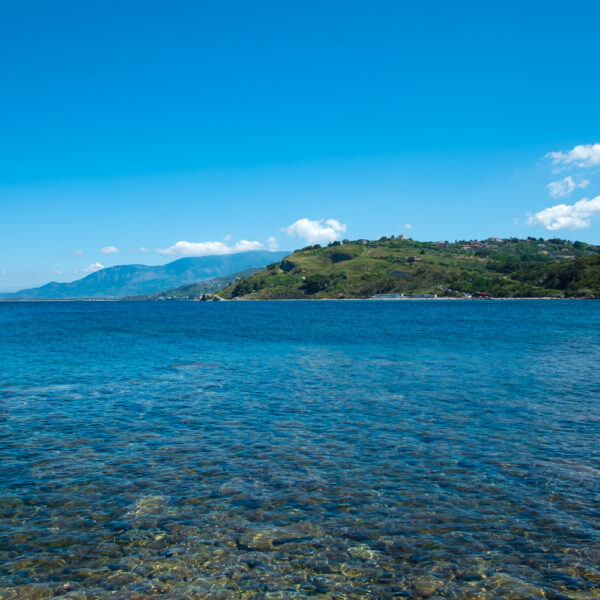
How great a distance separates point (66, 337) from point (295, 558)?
91.0m

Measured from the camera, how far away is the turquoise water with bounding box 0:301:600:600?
44.1ft

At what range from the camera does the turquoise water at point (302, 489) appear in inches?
529

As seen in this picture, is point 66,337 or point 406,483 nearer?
point 406,483

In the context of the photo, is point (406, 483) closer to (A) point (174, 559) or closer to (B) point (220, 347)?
(A) point (174, 559)

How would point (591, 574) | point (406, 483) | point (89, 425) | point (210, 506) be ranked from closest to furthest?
point (591, 574), point (210, 506), point (406, 483), point (89, 425)

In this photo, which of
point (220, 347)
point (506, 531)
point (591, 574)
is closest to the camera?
point (591, 574)

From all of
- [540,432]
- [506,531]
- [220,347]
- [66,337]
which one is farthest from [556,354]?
[66,337]

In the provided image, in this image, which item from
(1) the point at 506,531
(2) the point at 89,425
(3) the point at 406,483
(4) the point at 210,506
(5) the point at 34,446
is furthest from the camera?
(2) the point at 89,425

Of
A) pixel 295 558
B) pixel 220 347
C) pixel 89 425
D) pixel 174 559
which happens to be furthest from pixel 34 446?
pixel 220 347

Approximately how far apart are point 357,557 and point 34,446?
18.8 m

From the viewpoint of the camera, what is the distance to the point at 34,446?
25.0m

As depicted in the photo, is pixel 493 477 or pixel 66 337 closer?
pixel 493 477

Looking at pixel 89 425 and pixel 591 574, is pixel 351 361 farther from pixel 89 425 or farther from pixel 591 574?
pixel 591 574

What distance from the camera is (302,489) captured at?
1912 cm
